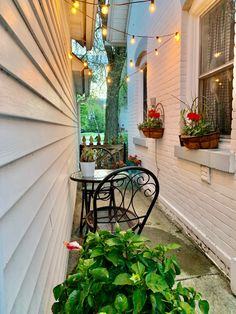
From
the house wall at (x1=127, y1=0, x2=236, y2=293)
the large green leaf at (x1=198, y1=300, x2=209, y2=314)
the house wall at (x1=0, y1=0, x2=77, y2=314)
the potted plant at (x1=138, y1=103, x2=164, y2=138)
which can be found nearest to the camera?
the house wall at (x1=0, y1=0, x2=77, y2=314)

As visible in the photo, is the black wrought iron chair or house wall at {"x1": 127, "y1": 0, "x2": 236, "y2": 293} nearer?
the black wrought iron chair

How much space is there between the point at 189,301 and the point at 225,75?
2.00 metres

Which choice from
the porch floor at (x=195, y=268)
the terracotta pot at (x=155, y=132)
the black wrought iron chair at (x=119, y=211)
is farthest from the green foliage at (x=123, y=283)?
the terracotta pot at (x=155, y=132)

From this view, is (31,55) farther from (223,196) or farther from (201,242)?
(201,242)

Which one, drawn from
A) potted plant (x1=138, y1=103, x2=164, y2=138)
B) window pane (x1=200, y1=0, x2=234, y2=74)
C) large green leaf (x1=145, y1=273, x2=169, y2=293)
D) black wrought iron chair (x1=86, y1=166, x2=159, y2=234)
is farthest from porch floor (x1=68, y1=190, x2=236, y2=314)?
window pane (x1=200, y1=0, x2=234, y2=74)

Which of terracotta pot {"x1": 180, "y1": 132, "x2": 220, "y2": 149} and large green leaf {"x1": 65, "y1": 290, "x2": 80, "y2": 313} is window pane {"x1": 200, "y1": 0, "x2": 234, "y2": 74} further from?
large green leaf {"x1": 65, "y1": 290, "x2": 80, "y2": 313}

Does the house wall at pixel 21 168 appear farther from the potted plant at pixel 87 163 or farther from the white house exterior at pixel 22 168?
the potted plant at pixel 87 163

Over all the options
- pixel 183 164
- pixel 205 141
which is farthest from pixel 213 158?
pixel 183 164

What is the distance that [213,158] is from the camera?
7.13 feet

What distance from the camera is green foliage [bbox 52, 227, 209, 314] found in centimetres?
82

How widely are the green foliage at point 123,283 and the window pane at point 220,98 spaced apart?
1701 millimetres

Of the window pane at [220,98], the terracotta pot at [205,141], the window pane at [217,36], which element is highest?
the window pane at [217,36]

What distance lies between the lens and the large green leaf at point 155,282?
809mm

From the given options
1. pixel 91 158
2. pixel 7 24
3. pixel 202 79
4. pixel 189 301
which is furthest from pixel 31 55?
pixel 202 79
